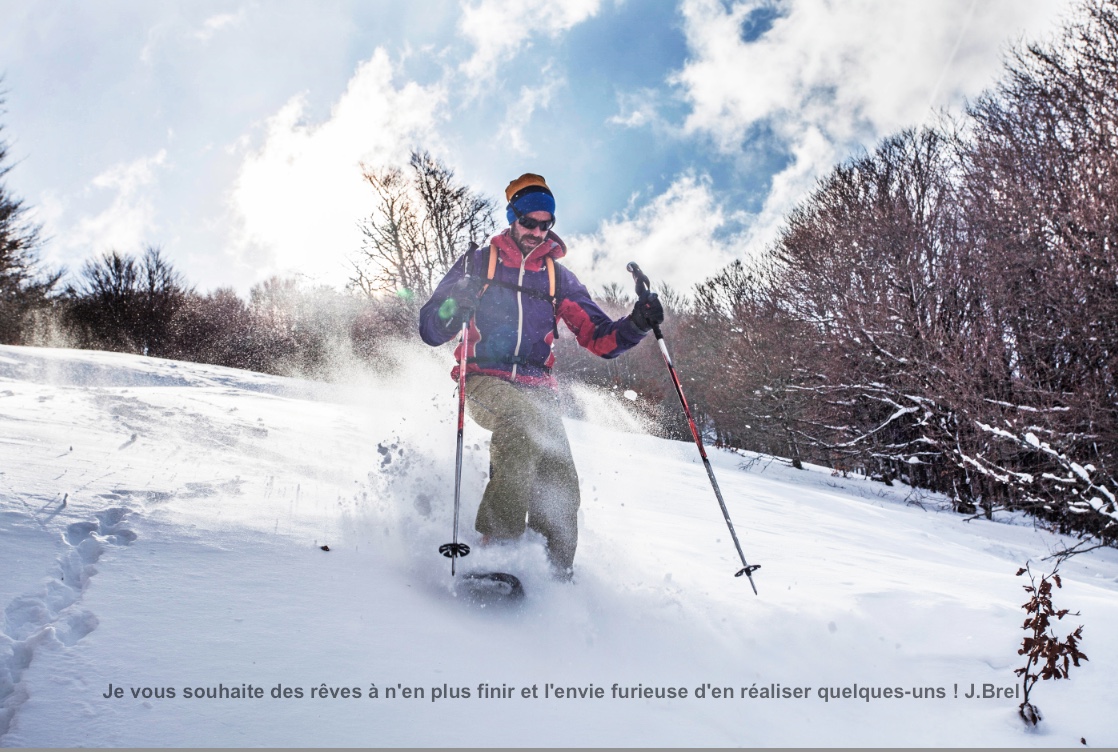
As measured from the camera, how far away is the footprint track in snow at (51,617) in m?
1.48

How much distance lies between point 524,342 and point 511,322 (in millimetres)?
124

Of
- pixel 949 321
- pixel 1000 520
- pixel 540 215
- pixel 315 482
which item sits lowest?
pixel 1000 520

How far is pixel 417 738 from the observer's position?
1.53 m

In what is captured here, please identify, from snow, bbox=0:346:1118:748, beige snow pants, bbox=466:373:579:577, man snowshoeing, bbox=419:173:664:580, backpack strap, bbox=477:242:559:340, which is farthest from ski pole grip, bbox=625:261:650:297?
snow, bbox=0:346:1118:748

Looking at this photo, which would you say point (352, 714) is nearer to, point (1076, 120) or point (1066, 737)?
point (1066, 737)

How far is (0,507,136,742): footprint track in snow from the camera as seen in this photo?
1480 mm

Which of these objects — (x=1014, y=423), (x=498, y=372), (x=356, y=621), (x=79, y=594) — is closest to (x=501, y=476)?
(x=498, y=372)

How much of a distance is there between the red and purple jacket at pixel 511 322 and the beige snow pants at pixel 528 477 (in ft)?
0.42

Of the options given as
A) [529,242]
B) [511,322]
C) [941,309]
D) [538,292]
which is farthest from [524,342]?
[941,309]

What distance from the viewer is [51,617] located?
1.77 metres

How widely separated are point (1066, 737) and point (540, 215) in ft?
9.59

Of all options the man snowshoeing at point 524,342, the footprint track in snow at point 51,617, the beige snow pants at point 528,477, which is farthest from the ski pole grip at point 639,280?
the footprint track in snow at point 51,617

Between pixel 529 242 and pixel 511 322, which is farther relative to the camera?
pixel 529 242

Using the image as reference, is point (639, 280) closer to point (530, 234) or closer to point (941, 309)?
point (530, 234)
